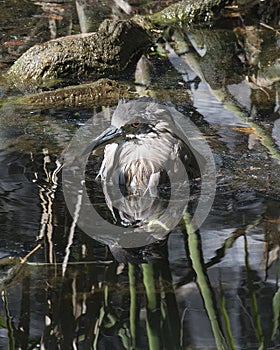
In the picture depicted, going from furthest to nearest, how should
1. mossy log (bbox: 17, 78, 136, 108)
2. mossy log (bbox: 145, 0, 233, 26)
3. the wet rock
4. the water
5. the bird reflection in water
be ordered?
mossy log (bbox: 145, 0, 233, 26)
the wet rock
mossy log (bbox: 17, 78, 136, 108)
the bird reflection in water
the water

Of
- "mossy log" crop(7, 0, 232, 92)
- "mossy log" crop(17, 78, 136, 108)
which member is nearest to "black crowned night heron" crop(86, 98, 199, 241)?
"mossy log" crop(17, 78, 136, 108)

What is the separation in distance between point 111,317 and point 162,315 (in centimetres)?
21

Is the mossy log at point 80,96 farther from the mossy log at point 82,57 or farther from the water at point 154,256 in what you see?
the mossy log at point 82,57

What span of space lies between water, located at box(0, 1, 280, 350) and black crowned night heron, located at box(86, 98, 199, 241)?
0.89ft

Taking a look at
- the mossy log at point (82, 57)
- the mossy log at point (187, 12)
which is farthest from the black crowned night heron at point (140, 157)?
the mossy log at point (187, 12)

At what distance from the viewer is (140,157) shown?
4293mm

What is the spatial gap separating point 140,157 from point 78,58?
101 inches

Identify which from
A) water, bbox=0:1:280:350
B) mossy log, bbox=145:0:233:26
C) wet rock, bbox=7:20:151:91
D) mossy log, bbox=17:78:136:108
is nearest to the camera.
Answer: water, bbox=0:1:280:350

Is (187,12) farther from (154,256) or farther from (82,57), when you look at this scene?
(154,256)

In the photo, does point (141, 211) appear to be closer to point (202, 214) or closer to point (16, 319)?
point (202, 214)

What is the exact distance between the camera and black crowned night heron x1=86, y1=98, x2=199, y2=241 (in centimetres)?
427

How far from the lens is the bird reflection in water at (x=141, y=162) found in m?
4.25

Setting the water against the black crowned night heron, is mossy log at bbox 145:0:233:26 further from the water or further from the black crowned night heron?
the black crowned night heron

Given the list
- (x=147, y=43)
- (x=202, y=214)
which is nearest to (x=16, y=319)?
(x=202, y=214)
